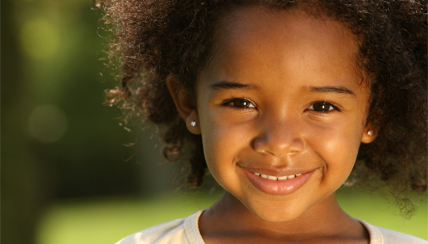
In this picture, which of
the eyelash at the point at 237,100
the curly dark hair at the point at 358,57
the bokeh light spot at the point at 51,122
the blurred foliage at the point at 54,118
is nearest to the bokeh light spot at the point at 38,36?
the blurred foliage at the point at 54,118

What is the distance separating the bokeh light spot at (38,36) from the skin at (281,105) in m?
3.30

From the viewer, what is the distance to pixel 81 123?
12.5m

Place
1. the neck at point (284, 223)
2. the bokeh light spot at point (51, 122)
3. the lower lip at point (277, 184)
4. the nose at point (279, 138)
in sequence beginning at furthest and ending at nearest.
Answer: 1. the bokeh light spot at point (51, 122)
2. the neck at point (284, 223)
3. the lower lip at point (277, 184)
4. the nose at point (279, 138)

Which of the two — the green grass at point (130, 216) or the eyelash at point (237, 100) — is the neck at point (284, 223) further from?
the green grass at point (130, 216)

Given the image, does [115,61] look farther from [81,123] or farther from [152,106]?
[81,123]

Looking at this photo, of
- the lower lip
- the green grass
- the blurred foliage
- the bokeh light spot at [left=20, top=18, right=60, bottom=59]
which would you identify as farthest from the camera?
the green grass

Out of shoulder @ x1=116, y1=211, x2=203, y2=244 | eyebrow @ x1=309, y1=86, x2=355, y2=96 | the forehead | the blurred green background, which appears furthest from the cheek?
the blurred green background

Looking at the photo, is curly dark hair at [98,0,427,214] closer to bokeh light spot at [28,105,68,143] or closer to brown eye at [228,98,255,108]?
brown eye at [228,98,255,108]

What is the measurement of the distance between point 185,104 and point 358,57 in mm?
727

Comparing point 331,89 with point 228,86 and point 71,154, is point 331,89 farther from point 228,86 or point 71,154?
point 71,154

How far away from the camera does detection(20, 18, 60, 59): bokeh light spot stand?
193 inches

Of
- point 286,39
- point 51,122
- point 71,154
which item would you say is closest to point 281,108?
point 286,39

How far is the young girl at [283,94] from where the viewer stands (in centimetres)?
176

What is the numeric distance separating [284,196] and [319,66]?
1.58ft
